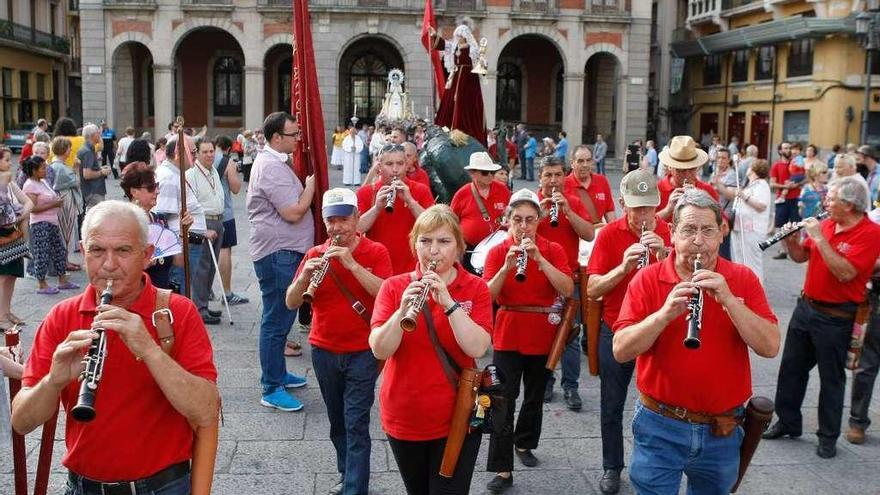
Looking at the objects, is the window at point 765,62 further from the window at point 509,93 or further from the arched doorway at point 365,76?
the arched doorway at point 365,76

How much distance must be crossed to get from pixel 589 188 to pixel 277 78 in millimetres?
32226

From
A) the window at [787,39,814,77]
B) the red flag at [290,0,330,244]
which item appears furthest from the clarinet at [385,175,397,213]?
the window at [787,39,814,77]

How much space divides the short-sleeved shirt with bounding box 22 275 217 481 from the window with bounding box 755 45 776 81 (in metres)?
35.8

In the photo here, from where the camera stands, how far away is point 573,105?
1384 inches

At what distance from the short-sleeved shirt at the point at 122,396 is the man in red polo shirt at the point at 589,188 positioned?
5.14 meters

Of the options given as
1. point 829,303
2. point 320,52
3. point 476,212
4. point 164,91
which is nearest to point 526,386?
point 829,303

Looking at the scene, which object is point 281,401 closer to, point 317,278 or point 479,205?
point 317,278

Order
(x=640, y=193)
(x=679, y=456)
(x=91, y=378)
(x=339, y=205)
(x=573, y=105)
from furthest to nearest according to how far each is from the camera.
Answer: (x=573, y=105), (x=640, y=193), (x=339, y=205), (x=679, y=456), (x=91, y=378)

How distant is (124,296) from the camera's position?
2.77 m

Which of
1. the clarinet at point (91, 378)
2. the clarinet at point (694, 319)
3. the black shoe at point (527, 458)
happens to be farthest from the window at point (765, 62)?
the clarinet at point (91, 378)

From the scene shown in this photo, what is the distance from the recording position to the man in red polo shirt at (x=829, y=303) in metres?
5.27

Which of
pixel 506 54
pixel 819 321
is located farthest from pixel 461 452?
pixel 506 54

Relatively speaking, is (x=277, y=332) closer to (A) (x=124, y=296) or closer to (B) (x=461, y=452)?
(B) (x=461, y=452)

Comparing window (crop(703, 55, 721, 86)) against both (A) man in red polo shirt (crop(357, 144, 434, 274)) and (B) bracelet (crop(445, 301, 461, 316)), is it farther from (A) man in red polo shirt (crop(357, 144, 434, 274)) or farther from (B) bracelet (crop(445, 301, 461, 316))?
(B) bracelet (crop(445, 301, 461, 316))
